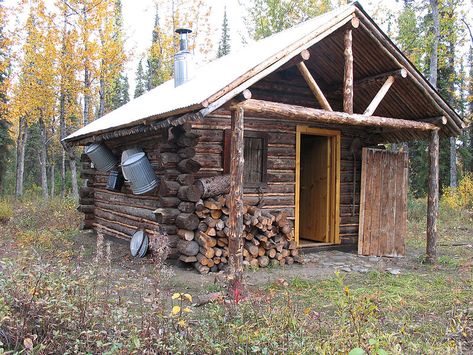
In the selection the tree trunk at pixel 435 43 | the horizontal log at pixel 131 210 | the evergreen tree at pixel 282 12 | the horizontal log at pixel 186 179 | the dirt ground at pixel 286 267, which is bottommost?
the dirt ground at pixel 286 267

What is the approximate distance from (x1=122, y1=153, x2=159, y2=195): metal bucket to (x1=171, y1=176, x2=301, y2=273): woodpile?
1.25 meters

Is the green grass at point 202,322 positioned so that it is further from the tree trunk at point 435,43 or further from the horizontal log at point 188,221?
the tree trunk at point 435,43

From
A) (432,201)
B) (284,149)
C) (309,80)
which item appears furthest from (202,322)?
(432,201)

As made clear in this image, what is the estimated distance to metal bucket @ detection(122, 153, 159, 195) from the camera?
29.0 ft

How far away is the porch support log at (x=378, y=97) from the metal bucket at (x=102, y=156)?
6362 millimetres

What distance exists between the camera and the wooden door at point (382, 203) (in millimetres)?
9945

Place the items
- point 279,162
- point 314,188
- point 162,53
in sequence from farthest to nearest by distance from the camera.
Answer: point 162,53 < point 314,188 < point 279,162

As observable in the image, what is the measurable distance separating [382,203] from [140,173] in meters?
5.59

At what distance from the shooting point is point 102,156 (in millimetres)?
10812

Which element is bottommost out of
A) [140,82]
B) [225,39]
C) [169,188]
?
[169,188]

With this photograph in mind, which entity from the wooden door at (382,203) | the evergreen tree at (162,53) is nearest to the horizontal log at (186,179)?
the wooden door at (382,203)

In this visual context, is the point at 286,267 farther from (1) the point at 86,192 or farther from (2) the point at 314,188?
(1) the point at 86,192

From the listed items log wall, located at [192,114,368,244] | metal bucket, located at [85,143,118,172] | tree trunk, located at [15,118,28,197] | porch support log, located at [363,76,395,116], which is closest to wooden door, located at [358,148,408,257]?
log wall, located at [192,114,368,244]

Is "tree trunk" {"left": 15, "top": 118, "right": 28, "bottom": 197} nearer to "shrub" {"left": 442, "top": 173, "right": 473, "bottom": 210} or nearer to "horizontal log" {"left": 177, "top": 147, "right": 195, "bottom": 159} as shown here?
"horizontal log" {"left": 177, "top": 147, "right": 195, "bottom": 159}
